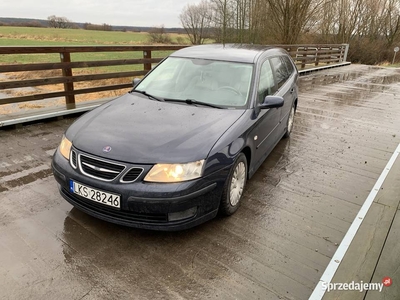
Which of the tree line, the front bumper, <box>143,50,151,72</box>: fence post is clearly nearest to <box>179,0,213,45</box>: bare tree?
the tree line

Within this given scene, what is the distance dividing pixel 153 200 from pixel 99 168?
1.66 ft

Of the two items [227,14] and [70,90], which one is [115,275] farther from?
[227,14]

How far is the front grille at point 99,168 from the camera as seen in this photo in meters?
2.33

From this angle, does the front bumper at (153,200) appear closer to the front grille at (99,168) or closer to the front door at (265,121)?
the front grille at (99,168)

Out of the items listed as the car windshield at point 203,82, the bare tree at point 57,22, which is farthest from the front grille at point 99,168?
the bare tree at point 57,22

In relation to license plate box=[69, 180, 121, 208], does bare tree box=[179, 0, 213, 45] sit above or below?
above

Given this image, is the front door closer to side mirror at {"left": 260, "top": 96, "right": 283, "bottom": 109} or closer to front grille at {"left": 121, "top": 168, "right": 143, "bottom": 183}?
side mirror at {"left": 260, "top": 96, "right": 283, "bottom": 109}

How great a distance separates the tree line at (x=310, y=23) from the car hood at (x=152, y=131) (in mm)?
19619

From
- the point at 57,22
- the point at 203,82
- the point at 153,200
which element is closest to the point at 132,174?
the point at 153,200

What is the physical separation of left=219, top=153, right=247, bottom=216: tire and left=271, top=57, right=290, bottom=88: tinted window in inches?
67.4

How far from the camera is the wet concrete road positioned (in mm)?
2086

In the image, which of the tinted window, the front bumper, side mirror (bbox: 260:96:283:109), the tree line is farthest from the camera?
the tree line

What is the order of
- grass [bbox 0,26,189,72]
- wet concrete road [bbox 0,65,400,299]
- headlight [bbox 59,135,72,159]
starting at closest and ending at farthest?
wet concrete road [bbox 0,65,400,299], headlight [bbox 59,135,72,159], grass [bbox 0,26,189,72]

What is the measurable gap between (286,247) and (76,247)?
1.71m
